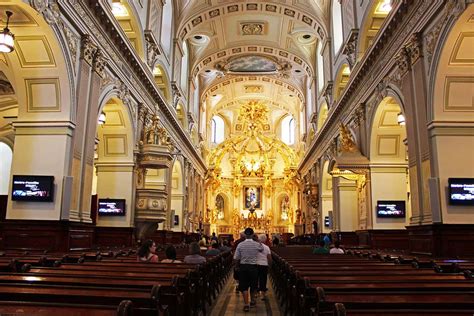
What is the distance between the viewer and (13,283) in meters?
3.81

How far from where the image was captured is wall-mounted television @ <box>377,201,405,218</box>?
14211 mm

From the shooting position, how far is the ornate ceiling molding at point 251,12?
2234cm

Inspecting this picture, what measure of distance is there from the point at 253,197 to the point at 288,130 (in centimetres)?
719

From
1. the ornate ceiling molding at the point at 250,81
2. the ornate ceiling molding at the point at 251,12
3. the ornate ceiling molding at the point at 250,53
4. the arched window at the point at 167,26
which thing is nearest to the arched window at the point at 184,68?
the ornate ceiling molding at the point at 250,53

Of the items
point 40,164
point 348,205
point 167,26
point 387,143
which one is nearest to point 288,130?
point 167,26

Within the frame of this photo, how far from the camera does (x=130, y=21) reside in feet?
50.8

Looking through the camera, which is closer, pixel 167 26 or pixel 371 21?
pixel 371 21

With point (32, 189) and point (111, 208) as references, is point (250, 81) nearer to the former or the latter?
point (111, 208)

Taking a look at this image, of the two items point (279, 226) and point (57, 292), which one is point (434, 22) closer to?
point (57, 292)

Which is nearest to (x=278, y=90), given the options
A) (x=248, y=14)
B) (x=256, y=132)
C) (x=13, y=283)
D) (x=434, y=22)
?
(x=256, y=132)

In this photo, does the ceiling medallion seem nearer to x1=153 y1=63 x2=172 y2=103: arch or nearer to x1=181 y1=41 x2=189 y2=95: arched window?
x1=181 y1=41 x2=189 y2=95: arched window

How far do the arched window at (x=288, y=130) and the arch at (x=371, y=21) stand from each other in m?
24.4

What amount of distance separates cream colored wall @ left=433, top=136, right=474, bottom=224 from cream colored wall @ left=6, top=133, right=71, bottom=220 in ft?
28.0

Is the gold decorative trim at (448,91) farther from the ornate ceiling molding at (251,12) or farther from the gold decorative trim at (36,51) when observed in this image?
the ornate ceiling molding at (251,12)
